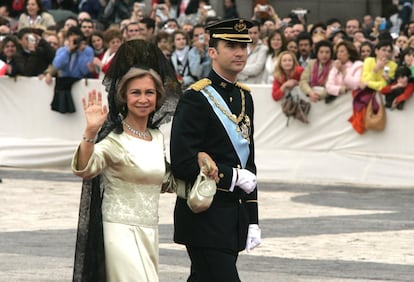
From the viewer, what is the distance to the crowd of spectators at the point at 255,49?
18.1 metres

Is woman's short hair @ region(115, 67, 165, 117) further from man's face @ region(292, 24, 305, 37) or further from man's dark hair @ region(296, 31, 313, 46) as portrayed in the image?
man's face @ region(292, 24, 305, 37)

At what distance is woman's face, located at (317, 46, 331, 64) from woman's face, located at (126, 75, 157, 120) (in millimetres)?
10938

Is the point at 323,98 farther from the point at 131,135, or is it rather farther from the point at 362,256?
the point at 131,135

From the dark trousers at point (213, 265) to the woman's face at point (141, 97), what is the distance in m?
0.80

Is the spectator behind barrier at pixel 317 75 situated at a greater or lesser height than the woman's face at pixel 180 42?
lesser

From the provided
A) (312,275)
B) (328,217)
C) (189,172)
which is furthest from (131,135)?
(328,217)

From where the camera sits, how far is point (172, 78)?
24.6ft

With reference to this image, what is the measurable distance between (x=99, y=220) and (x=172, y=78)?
86 centimetres

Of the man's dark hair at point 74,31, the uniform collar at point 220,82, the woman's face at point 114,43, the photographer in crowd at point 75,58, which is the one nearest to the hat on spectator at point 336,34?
the woman's face at point 114,43

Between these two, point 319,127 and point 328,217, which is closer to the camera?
point 328,217

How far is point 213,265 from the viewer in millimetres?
7457

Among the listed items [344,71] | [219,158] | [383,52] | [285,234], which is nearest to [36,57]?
[344,71]

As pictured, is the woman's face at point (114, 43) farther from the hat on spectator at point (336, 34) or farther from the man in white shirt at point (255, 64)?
the hat on spectator at point (336, 34)

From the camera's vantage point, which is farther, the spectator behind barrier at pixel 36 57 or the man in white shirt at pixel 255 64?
the spectator behind barrier at pixel 36 57
